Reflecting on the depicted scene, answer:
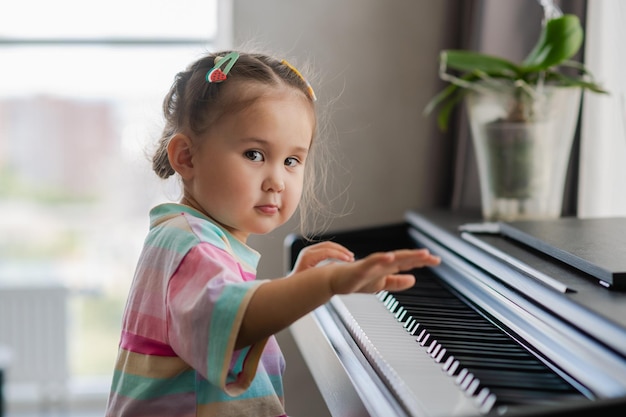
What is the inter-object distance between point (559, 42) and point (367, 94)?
0.97 metres

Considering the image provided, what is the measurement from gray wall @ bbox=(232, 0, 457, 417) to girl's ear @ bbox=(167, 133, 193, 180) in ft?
4.90

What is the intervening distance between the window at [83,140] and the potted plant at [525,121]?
1524 mm

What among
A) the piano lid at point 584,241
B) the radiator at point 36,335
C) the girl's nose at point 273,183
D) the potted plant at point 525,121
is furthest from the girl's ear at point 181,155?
the radiator at point 36,335

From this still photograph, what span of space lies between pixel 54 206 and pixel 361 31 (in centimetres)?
152

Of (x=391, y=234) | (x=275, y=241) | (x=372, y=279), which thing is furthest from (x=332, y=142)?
(x=372, y=279)

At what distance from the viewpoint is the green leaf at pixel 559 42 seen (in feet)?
5.63

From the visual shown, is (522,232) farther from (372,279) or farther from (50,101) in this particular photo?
(50,101)

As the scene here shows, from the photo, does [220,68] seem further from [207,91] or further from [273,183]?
[273,183]

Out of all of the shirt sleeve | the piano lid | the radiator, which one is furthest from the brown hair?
the radiator

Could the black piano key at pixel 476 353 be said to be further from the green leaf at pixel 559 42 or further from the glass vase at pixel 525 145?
the green leaf at pixel 559 42

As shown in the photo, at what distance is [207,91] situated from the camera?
106 cm

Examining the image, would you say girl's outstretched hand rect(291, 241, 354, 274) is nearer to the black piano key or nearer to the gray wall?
the black piano key

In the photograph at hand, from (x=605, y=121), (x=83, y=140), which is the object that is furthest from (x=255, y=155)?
(x=83, y=140)

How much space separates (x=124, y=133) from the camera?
10.4ft
